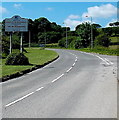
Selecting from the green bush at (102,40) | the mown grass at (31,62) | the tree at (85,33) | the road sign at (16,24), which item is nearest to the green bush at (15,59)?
the mown grass at (31,62)

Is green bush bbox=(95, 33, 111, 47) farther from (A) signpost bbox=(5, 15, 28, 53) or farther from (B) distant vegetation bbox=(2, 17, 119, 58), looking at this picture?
(A) signpost bbox=(5, 15, 28, 53)

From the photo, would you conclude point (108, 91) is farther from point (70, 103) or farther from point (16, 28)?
point (16, 28)

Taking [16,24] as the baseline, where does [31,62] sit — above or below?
below

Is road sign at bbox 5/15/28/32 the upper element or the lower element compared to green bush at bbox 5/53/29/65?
upper

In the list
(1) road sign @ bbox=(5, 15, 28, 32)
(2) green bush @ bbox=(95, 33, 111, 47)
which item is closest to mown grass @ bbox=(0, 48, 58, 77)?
(1) road sign @ bbox=(5, 15, 28, 32)

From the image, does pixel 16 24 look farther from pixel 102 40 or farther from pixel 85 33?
pixel 85 33

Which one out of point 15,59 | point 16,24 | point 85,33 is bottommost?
point 15,59

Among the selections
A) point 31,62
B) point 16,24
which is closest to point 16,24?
point 16,24

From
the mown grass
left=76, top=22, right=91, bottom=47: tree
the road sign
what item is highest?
left=76, top=22, right=91, bottom=47: tree

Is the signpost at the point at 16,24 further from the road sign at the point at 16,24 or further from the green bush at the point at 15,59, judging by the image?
the green bush at the point at 15,59

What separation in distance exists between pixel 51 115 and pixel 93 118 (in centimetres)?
120

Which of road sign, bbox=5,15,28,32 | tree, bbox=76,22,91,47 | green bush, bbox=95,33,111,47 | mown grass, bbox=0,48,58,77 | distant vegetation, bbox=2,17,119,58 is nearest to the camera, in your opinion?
mown grass, bbox=0,48,58,77

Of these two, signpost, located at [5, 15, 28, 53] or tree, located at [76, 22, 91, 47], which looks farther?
tree, located at [76, 22, 91, 47]

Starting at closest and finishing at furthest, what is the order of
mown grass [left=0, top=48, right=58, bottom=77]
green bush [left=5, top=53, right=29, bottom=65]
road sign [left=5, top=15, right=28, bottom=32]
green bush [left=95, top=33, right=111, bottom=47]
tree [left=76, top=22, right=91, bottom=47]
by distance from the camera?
mown grass [left=0, top=48, right=58, bottom=77] < green bush [left=5, top=53, right=29, bottom=65] < road sign [left=5, top=15, right=28, bottom=32] < green bush [left=95, top=33, right=111, bottom=47] < tree [left=76, top=22, right=91, bottom=47]
